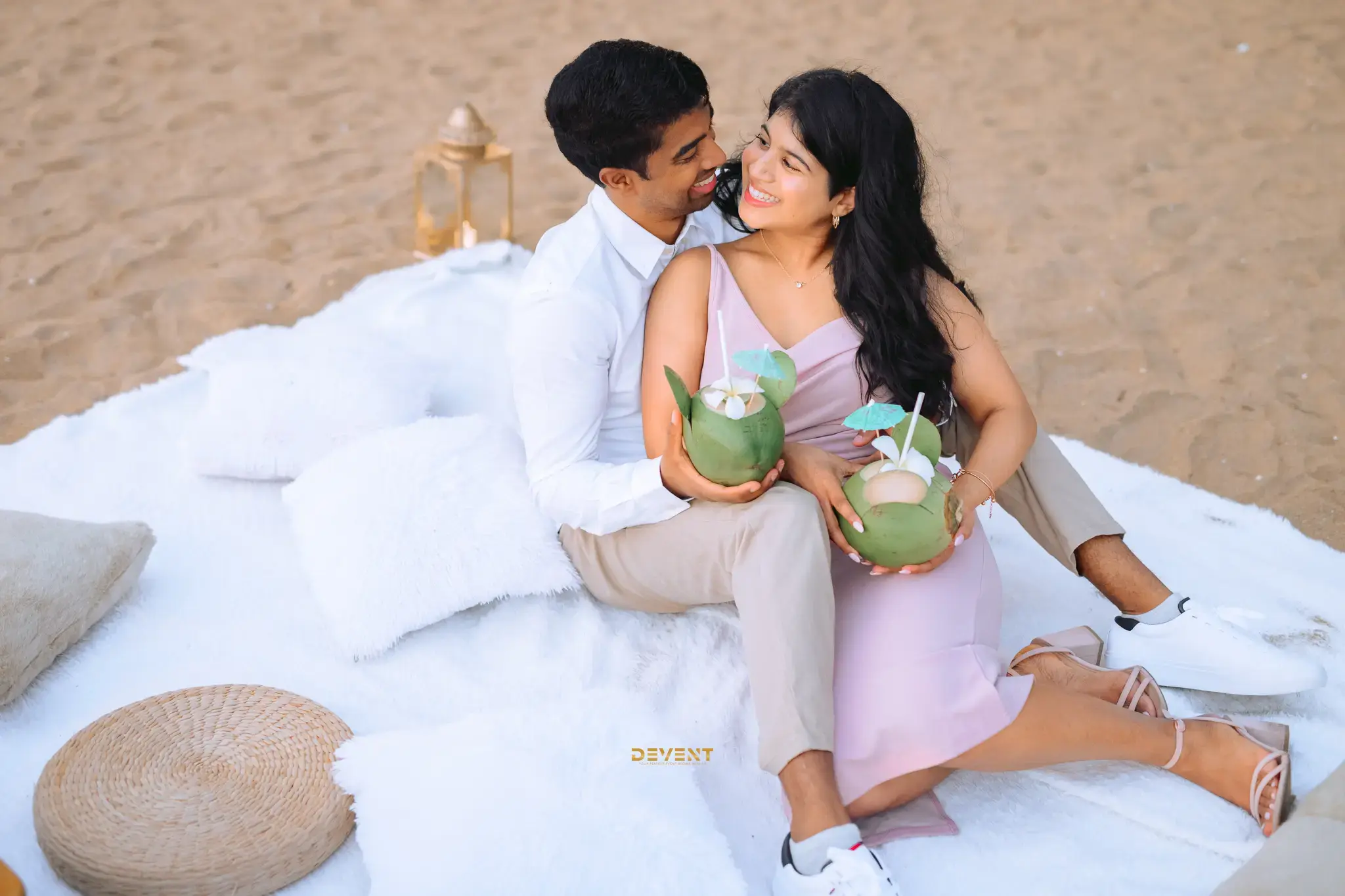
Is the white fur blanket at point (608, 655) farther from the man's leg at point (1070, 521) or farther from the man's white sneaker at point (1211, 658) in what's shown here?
the man's leg at point (1070, 521)

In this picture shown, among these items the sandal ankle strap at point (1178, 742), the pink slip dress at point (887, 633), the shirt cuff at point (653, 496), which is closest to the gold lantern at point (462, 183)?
the pink slip dress at point (887, 633)

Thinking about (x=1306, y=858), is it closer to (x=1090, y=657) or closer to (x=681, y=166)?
(x=1090, y=657)

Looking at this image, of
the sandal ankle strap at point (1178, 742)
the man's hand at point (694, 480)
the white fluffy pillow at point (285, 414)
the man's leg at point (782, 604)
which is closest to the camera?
the man's leg at point (782, 604)

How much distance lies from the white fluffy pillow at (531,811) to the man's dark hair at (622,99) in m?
1.04

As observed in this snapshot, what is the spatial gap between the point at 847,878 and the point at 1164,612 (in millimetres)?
997

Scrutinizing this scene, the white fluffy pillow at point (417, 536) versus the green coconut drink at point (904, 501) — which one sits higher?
the green coconut drink at point (904, 501)

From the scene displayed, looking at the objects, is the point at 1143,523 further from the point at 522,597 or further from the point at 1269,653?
the point at 522,597

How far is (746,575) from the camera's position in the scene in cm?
206

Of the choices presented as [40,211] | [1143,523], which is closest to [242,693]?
[1143,523]

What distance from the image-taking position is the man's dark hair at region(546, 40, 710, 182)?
2.23 m

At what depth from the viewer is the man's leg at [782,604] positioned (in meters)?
Result: 1.93

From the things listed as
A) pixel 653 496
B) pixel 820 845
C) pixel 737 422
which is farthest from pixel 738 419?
pixel 820 845

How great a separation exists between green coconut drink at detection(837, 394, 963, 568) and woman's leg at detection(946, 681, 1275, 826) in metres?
0.32

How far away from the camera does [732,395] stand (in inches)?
76.7
